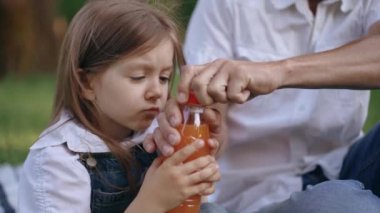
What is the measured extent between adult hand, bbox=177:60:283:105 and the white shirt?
1.80 ft

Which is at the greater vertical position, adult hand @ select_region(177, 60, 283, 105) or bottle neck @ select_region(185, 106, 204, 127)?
adult hand @ select_region(177, 60, 283, 105)

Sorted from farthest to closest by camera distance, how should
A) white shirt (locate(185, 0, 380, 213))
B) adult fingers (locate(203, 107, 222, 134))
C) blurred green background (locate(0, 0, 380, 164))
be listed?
blurred green background (locate(0, 0, 380, 164)), white shirt (locate(185, 0, 380, 213)), adult fingers (locate(203, 107, 222, 134))

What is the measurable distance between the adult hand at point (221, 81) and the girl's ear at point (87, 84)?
29 centimetres

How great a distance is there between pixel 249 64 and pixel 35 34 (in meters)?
4.93

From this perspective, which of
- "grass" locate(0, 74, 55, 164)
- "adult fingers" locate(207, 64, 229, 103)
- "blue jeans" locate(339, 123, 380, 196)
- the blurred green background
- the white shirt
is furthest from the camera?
the blurred green background

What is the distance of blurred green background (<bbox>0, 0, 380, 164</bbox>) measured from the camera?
4.93 metres

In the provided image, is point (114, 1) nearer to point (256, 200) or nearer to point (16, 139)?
point (256, 200)

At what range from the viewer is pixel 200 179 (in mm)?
1891

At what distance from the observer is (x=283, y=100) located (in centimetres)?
248

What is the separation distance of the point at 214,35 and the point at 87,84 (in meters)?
0.49

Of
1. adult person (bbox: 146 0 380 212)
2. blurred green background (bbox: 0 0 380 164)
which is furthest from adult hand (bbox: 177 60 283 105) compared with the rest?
blurred green background (bbox: 0 0 380 164)

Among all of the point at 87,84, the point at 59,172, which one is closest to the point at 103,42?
the point at 87,84

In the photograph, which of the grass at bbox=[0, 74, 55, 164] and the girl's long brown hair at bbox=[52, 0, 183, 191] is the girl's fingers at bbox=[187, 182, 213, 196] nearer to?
the girl's long brown hair at bbox=[52, 0, 183, 191]

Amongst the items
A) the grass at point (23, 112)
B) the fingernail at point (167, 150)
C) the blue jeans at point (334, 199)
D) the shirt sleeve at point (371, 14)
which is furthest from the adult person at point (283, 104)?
the grass at point (23, 112)
